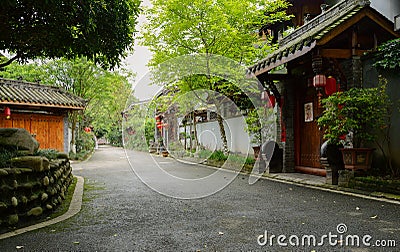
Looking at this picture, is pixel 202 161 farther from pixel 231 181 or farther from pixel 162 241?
pixel 162 241

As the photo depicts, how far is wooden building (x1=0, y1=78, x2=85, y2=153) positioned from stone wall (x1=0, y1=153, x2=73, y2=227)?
10.7 meters

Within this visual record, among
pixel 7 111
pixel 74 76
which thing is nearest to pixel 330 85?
pixel 7 111

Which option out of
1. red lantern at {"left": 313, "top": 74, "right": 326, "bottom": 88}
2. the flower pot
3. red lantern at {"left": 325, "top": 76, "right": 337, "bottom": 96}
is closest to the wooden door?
red lantern at {"left": 325, "top": 76, "right": 337, "bottom": 96}

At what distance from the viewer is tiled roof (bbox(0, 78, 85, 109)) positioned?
15.1 m

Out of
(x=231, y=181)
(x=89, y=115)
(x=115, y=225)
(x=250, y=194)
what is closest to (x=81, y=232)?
(x=115, y=225)

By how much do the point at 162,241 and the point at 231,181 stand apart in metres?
5.76

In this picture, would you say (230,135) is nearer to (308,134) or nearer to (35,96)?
(308,134)

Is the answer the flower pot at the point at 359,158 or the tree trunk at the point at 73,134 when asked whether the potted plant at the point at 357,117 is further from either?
the tree trunk at the point at 73,134

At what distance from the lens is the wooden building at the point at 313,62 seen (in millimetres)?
7914

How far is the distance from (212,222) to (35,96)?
14.1m

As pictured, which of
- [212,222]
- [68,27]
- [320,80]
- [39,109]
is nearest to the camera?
[212,222]

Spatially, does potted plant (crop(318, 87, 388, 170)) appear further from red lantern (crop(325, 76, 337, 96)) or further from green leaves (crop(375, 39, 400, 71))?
Result: red lantern (crop(325, 76, 337, 96))

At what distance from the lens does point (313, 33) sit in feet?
26.1

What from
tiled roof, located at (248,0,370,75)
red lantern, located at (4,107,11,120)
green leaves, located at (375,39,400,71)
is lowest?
red lantern, located at (4,107,11,120)
